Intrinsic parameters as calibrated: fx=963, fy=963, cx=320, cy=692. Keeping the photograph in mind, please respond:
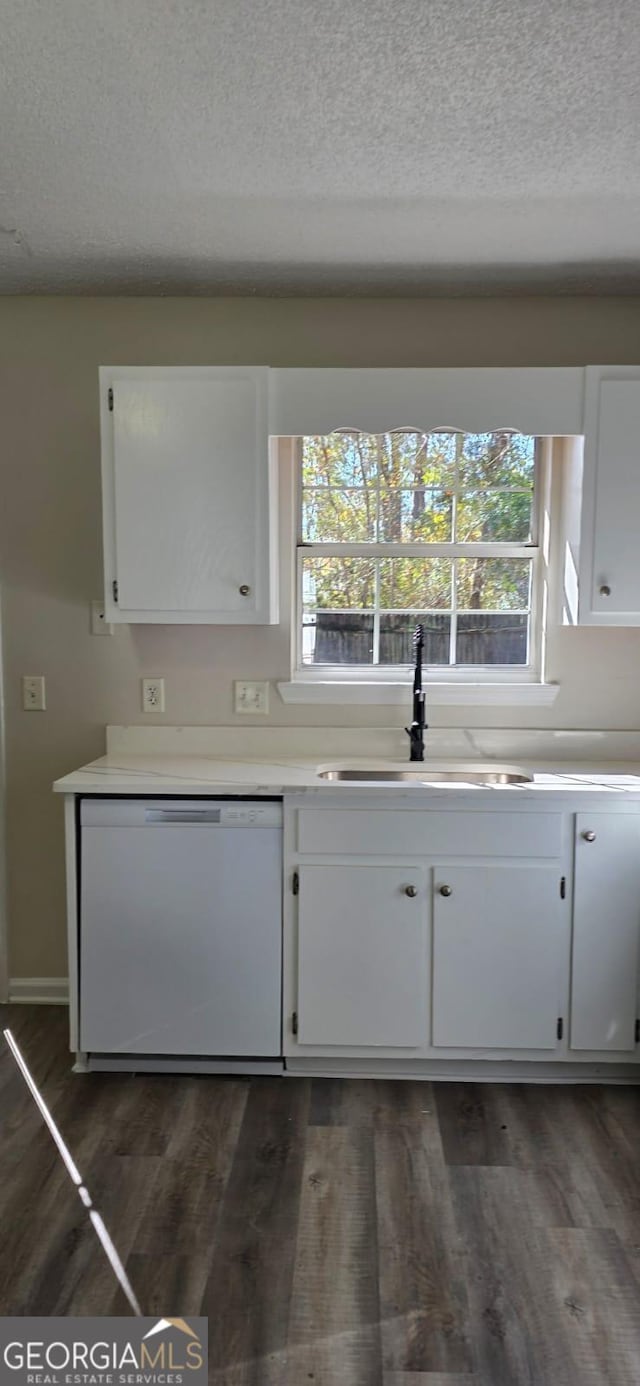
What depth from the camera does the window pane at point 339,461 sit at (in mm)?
3215

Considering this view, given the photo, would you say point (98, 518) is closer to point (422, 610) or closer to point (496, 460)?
point (422, 610)

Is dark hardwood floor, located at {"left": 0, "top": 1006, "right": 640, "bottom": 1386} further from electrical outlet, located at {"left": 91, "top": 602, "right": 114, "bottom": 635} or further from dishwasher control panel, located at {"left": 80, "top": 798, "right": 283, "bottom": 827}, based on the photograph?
electrical outlet, located at {"left": 91, "top": 602, "right": 114, "bottom": 635}

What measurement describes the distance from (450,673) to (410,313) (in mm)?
1170

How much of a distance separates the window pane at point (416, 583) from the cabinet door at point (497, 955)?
3.21ft

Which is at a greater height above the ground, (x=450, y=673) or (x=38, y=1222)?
(x=450, y=673)

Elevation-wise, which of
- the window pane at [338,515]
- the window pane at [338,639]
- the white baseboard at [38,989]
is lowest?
the white baseboard at [38,989]

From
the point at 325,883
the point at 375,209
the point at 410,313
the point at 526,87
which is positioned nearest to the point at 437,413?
the point at 410,313

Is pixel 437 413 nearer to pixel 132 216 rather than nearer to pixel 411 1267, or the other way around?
pixel 132 216

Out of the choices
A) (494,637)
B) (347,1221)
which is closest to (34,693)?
(494,637)

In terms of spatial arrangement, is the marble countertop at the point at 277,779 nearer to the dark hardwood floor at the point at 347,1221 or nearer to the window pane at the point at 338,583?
the window pane at the point at 338,583

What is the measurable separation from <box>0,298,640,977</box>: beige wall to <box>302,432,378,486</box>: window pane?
251mm

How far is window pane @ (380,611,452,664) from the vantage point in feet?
10.7

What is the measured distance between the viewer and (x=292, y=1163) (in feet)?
7.73

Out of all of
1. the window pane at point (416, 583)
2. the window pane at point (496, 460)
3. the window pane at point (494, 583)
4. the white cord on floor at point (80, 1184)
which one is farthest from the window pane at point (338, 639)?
the white cord on floor at point (80, 1184)
